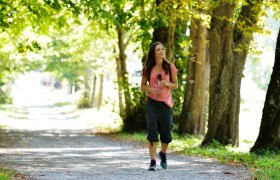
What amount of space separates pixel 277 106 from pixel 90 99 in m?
34.6

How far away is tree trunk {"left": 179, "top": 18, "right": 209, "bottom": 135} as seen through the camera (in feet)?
63.0

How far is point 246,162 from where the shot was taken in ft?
35.2

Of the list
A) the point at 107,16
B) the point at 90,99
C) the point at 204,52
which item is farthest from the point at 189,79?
the point at 90,99

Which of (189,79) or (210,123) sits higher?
(189,79)

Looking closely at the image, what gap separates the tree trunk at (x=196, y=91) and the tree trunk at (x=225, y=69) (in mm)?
4042

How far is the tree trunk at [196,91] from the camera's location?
19.2m

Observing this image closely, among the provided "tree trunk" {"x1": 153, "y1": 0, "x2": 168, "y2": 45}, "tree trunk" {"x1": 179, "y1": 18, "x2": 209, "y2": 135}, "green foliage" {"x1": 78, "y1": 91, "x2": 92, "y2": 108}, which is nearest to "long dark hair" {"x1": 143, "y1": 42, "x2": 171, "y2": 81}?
"tree trunk" {"x1": 179, "y1": 18, "x2": 209, "y2": 135}

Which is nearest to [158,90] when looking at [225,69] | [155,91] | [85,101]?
[155,91]

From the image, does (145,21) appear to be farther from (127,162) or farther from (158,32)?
(127,162)

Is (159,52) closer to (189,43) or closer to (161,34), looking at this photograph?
(189,43)

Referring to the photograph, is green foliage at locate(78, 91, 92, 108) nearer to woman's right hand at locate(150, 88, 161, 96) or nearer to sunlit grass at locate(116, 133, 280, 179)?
sunlit grass at locate(116, 133, 280, 179)

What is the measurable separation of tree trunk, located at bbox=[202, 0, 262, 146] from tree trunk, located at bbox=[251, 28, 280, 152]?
2.74 meters

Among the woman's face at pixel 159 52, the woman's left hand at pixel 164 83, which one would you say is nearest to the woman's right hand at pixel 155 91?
the woman's left hand at pixel 164 83

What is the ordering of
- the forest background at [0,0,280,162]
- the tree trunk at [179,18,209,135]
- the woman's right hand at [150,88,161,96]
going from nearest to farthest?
the woman's right hand at [150,88,161,96] < the forest background at [0,0,280,162] < the tree trunk at [179,18,209,135]
